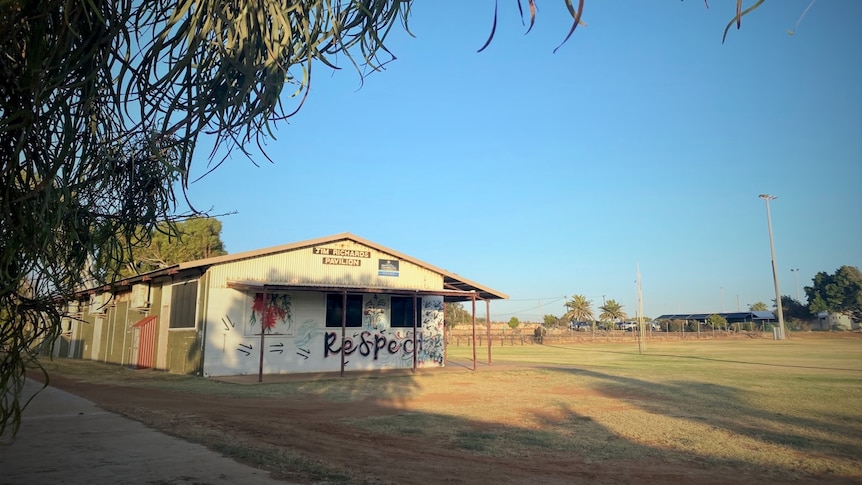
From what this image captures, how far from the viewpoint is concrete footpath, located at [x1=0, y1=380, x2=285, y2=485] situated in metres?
6.05

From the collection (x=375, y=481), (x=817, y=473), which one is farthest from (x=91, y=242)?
(x=817, y=473)

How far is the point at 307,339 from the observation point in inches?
909

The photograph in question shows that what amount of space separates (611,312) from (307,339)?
274 feet

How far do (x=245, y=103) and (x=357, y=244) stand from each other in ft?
71.0

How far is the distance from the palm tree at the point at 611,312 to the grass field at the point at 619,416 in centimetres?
7711

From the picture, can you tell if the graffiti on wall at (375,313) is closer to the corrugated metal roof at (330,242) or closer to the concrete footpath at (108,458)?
the corrugated metal roof at (330,242)

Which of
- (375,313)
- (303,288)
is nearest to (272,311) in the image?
(303,288)

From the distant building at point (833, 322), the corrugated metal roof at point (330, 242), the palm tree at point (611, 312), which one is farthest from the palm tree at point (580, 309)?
the corrugated metal roof at point (330, 242)

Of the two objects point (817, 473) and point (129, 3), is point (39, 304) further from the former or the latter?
point (817, 473)

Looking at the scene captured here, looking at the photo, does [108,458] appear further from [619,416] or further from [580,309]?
[580,309]

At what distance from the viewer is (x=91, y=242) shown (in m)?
4.61

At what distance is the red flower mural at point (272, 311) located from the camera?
22078mm

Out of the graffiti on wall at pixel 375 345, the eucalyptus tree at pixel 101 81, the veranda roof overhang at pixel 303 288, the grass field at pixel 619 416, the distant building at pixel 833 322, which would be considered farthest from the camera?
the distant building at pixel 833 322

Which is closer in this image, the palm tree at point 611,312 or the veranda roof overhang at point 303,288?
the veranda roof overhang at point 303,288
